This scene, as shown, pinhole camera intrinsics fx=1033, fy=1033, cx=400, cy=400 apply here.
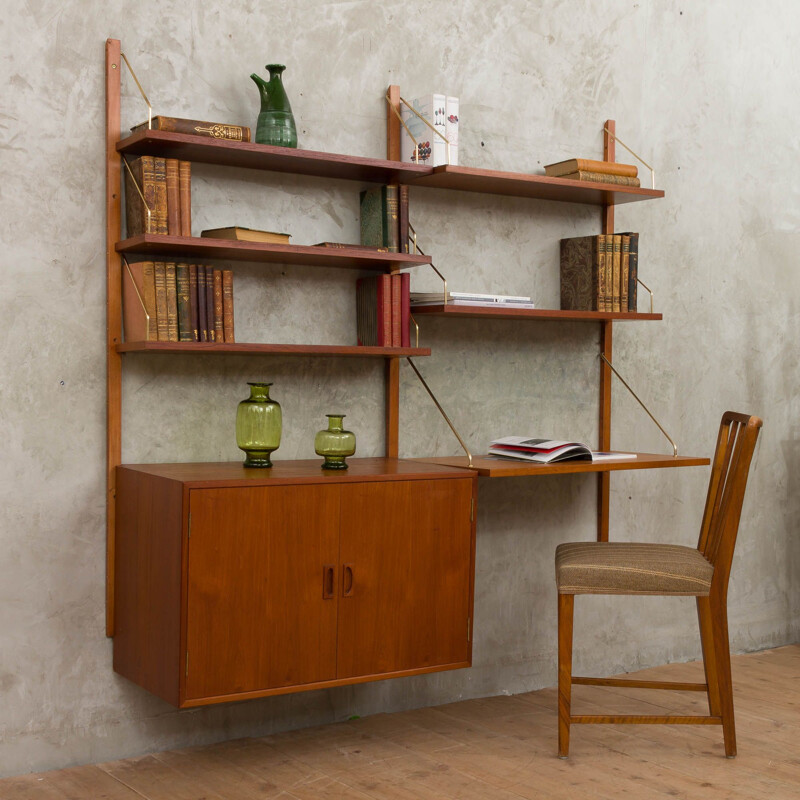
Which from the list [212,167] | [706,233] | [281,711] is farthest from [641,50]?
[281,711]

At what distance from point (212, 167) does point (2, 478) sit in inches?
42.9

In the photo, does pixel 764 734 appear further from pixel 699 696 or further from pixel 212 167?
pixel 212 167

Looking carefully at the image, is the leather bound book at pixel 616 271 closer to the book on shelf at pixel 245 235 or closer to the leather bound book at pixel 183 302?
the book on shelf at pixel 245 235

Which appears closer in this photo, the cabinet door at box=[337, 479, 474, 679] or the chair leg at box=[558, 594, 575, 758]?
the cabinet door at box=[337, 479, 474, 679]

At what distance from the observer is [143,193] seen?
2791mm

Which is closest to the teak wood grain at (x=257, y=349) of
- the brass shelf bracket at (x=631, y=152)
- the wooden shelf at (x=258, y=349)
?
the wooden shelf at (x=258, y=349)

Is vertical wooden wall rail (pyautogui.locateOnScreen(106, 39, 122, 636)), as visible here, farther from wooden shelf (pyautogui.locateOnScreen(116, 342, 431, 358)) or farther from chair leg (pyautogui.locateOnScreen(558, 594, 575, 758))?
chair leg (pyautogui.locateOnScreen(558, 594, 575, 758))

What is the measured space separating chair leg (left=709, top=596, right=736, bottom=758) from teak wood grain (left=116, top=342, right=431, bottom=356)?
116 centimetres

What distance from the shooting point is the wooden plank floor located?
109 inches

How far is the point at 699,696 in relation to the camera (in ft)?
12.1

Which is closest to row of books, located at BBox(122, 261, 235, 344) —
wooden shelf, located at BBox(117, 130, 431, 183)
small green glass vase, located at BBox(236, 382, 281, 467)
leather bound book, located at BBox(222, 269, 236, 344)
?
leather bound book, located at BBox(222, 269, 236, 344)

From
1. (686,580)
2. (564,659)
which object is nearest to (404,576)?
(564,659)

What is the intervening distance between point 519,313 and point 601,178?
594 millimetres

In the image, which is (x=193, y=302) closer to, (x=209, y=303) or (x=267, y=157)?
(x=209, y=303)
